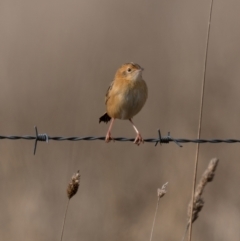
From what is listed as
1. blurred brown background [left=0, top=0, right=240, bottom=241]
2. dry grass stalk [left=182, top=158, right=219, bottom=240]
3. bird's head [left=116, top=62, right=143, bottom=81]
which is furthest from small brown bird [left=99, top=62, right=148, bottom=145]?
blurred brown background [left=0, top=0, right=240, bottom=241]

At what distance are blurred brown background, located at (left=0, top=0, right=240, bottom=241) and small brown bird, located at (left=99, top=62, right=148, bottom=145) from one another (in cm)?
169

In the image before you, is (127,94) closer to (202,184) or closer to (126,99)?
(126,99)

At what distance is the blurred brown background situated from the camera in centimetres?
665

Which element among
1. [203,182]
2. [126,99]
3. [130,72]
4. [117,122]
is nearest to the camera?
[203,182]

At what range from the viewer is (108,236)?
650cm

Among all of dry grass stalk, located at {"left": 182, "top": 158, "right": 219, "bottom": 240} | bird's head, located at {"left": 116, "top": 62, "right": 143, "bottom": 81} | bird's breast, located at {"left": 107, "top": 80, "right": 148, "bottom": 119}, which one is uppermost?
bird's head, located at {"left": 116, "top": 62, "right": 143, "bottom": 81}

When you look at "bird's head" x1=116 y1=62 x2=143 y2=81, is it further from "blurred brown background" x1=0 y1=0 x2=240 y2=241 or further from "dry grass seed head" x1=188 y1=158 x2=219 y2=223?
"blurred brown background" x1=0 y1=0 x2=240 y2=241

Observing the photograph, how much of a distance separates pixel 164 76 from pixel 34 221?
7.99ft

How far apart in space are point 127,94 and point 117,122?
234 centimetres

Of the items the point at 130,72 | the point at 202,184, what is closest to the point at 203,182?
the point at 202,184

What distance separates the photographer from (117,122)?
7.54 meters

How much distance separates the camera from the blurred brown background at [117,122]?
6648 mm

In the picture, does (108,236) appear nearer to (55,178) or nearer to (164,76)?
(55,178)

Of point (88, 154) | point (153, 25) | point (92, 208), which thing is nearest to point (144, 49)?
point (153, 25)
